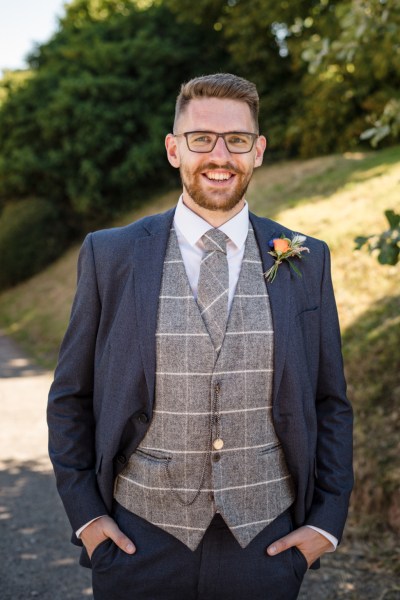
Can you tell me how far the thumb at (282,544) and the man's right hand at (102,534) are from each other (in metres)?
0.43

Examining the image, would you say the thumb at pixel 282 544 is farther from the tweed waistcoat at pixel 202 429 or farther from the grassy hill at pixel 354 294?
the grassy hill at pixel 354 294

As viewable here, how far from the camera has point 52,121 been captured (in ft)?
69.2

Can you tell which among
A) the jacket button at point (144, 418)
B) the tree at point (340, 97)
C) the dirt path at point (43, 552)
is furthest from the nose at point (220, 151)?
the tree at point (340, 97)

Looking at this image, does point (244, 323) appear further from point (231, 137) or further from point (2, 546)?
→ point (2, 546)

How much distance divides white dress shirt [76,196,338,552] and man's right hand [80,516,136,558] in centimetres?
5

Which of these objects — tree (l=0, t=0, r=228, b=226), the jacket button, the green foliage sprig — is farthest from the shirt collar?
tree (l=0, t=0, r=228, b=226)

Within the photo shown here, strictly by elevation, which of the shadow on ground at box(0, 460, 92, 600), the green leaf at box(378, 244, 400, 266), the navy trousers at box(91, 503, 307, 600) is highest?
the green leaf at box(378, 244, 400, 266)

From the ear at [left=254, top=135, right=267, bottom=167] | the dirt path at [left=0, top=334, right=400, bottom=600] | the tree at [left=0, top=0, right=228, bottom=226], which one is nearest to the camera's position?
the ear at [left=254, top=135, right=267, bottom=167]

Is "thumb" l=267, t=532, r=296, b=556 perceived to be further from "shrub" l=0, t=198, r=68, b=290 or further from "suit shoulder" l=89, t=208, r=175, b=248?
"shrub" l=0, t=198, r=68, b=290

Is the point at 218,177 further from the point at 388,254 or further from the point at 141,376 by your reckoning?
the point at 388,254

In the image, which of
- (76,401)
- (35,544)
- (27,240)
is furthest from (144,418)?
(27,240)

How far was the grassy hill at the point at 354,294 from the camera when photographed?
505 centimetres

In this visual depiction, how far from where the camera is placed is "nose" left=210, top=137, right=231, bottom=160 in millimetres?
2256

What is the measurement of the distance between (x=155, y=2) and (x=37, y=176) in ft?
22.3
